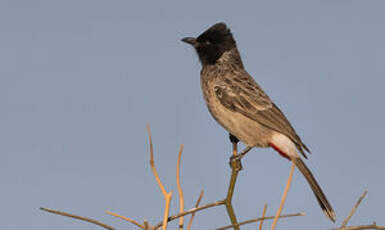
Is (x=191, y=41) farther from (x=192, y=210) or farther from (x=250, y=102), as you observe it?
(x=192, y=210)

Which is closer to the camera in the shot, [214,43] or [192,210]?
[192,210]

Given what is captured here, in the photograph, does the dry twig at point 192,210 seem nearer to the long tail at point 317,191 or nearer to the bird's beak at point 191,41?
the long tail at point 317,191

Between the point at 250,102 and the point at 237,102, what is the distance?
0.19 meters

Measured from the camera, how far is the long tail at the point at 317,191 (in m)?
4.76

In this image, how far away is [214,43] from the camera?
21.9 feet

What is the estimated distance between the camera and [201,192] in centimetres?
211

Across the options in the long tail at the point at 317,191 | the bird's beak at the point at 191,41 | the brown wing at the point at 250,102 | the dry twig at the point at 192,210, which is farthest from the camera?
the bird's beak at the point at 191,41

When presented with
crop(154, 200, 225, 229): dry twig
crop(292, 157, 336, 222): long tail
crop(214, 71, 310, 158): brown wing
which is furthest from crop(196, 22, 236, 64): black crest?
crop(154, 200, 225, 229): dry twig

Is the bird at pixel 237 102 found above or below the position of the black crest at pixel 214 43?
below

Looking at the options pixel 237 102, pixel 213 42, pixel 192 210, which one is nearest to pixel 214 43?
pixel 213 42

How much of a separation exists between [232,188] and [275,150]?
3796mm

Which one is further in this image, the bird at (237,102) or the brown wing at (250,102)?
the brown wing at (250,102)

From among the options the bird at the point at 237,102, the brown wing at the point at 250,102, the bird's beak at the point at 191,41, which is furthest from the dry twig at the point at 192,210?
the bird's beak at the point at 191,41

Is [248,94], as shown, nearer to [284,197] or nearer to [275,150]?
[275,150]
